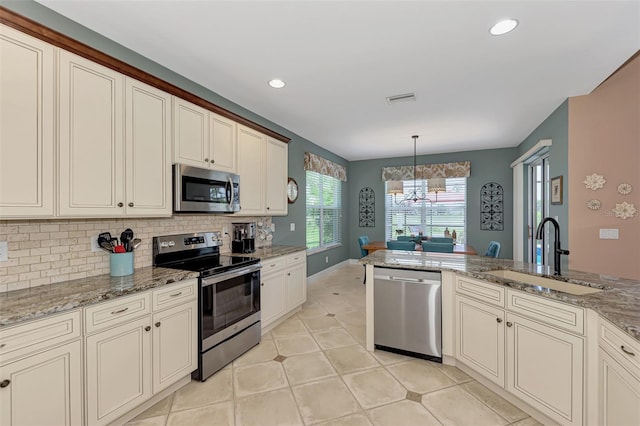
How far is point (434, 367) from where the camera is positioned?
2.53 m

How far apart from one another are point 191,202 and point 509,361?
277 cm

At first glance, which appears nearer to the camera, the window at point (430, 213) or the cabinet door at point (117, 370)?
the cabinet door at point (117, 370)

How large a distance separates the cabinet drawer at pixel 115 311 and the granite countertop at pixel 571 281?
1.85 m

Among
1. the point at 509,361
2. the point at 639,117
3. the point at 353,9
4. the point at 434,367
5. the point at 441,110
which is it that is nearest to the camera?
the point at 353,9

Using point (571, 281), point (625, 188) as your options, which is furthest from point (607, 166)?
point (571, 281)

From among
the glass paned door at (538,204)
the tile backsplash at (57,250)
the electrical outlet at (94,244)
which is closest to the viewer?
the tile backsplash at (57,250)

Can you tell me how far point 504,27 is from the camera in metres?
2.00

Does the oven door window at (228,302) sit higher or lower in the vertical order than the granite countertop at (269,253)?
lower

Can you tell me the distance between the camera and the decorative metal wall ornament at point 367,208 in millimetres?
7148

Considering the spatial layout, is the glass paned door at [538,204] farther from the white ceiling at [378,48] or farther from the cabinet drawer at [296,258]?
the cabinet drawer at [296,258]

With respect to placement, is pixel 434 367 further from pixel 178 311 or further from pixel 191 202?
pixel 191 202

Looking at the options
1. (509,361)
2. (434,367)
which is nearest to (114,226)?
(434,367)

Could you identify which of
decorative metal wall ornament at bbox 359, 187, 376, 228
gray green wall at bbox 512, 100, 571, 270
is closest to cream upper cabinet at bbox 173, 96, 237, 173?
gray green wall at bbox 512, 100, 571, 270

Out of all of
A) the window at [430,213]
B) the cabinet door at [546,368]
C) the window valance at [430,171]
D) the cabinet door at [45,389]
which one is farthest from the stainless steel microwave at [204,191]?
the window valance at [430,171]
